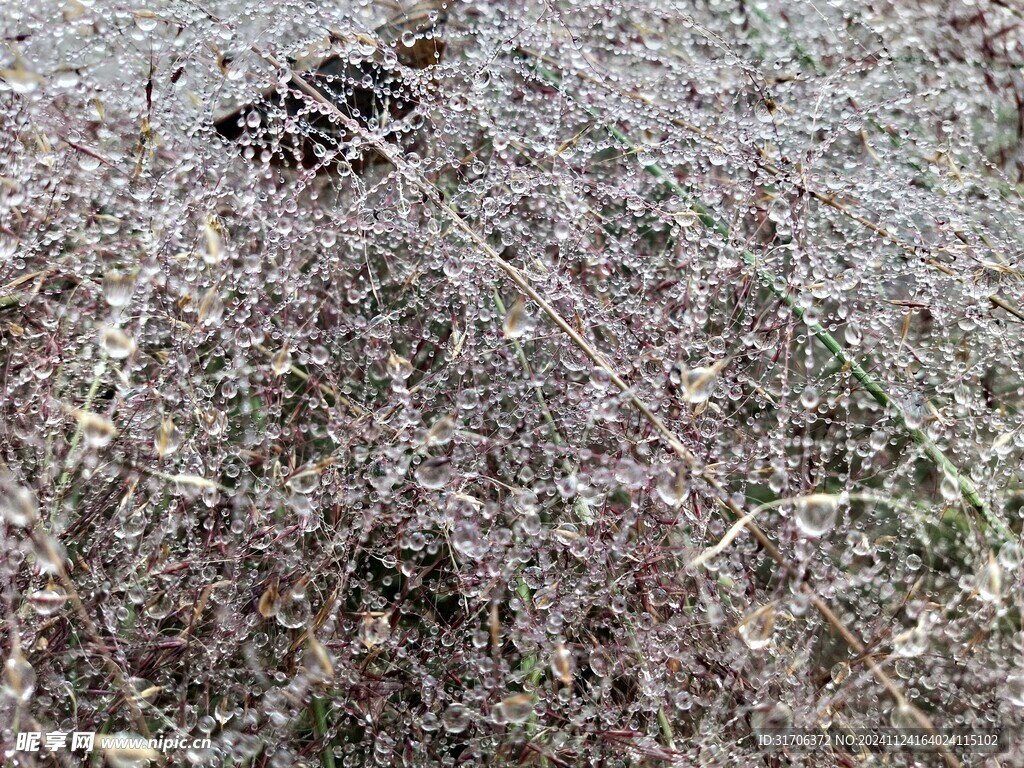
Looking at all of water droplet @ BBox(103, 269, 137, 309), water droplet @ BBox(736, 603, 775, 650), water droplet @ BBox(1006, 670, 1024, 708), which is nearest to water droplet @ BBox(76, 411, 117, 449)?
water droplet @ BBox(103, 269, 137, 309)

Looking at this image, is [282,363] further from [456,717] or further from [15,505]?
[456,717]

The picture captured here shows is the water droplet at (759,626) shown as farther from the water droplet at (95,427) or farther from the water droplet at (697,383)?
the water droplet at (95,427)

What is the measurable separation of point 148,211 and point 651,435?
2.29ft

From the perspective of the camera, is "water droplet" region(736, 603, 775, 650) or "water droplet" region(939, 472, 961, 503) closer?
"water droplet" region(736, 603, 775, 650)

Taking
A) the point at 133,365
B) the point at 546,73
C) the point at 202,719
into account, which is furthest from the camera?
the point at 546,73

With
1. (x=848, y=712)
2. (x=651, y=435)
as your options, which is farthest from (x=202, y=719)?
(x=848, y=712)

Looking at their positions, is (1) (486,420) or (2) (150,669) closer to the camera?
(2) (150,669)

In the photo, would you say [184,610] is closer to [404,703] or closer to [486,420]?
[404,703]

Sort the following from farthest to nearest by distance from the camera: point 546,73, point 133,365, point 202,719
Answer: point 546,73 → point 133,365 → point 202,719

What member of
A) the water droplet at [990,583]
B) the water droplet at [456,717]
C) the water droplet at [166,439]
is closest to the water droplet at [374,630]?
the water droplet at [456,717]

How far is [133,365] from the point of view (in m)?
0.86

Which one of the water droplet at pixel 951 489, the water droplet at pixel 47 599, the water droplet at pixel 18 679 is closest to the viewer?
the water droplet at pixel 18 679

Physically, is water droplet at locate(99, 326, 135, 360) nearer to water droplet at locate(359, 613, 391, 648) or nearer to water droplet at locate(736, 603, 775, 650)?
water droplet at locate(359, 613, 391, 648)

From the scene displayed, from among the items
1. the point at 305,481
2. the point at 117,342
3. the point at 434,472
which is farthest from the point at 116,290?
the point at 434,472
